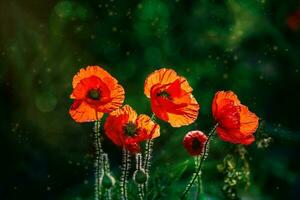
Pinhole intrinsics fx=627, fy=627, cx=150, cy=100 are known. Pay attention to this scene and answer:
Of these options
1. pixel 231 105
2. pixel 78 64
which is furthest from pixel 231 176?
pixel 78 64

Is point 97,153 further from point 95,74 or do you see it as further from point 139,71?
point 139,71

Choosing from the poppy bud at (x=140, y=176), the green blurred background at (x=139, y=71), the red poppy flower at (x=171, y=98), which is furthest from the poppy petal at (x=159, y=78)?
the green blurred background at (x=139, y=71)

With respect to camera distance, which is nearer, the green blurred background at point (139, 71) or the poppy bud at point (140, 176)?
the poppy bud at point (140, 176)

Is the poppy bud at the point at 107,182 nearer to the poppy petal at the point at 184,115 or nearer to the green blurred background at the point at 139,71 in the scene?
the poppy petal at the point at 184,115

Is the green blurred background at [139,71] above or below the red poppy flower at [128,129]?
above

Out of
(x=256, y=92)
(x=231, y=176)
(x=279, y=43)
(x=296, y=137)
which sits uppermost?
(x=279, y=43)

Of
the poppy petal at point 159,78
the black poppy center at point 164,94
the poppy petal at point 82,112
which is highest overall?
the poppy petal at point 159,78

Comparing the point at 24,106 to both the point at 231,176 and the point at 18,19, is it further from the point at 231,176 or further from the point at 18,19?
the point at 231,176
